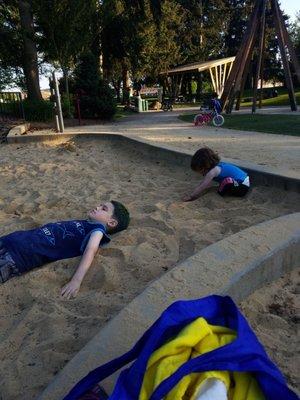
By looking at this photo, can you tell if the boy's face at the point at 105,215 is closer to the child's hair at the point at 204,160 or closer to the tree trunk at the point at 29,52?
the child's hair at the point at 204,160

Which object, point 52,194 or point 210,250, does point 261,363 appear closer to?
point 210,250

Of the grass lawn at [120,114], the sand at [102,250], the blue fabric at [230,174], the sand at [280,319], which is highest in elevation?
the blue fabric at [230,174]

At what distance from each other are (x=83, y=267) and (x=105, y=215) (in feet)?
2.12

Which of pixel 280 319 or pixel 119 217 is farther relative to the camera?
pixel 119 217

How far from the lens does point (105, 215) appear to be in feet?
10.9

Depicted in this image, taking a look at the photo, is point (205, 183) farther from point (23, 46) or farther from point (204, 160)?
point (23, 46)

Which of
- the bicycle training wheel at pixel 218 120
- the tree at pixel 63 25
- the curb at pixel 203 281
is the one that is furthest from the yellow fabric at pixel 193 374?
the tree at pixel 63 25

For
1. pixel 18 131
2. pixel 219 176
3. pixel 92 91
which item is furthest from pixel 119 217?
pixel 92 91

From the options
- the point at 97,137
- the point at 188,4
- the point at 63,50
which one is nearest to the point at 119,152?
the point at 97,137

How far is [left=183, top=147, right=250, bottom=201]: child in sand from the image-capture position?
177 inches

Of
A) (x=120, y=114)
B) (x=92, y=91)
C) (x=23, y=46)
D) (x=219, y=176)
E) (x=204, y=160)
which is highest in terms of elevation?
(x=23, y=46)

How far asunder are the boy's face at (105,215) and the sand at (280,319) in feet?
4.31

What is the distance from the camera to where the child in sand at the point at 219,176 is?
4488 mm

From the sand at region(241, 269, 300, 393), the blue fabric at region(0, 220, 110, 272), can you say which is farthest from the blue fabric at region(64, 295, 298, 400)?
the blue fabric at region(0, 220, 110, 272)
